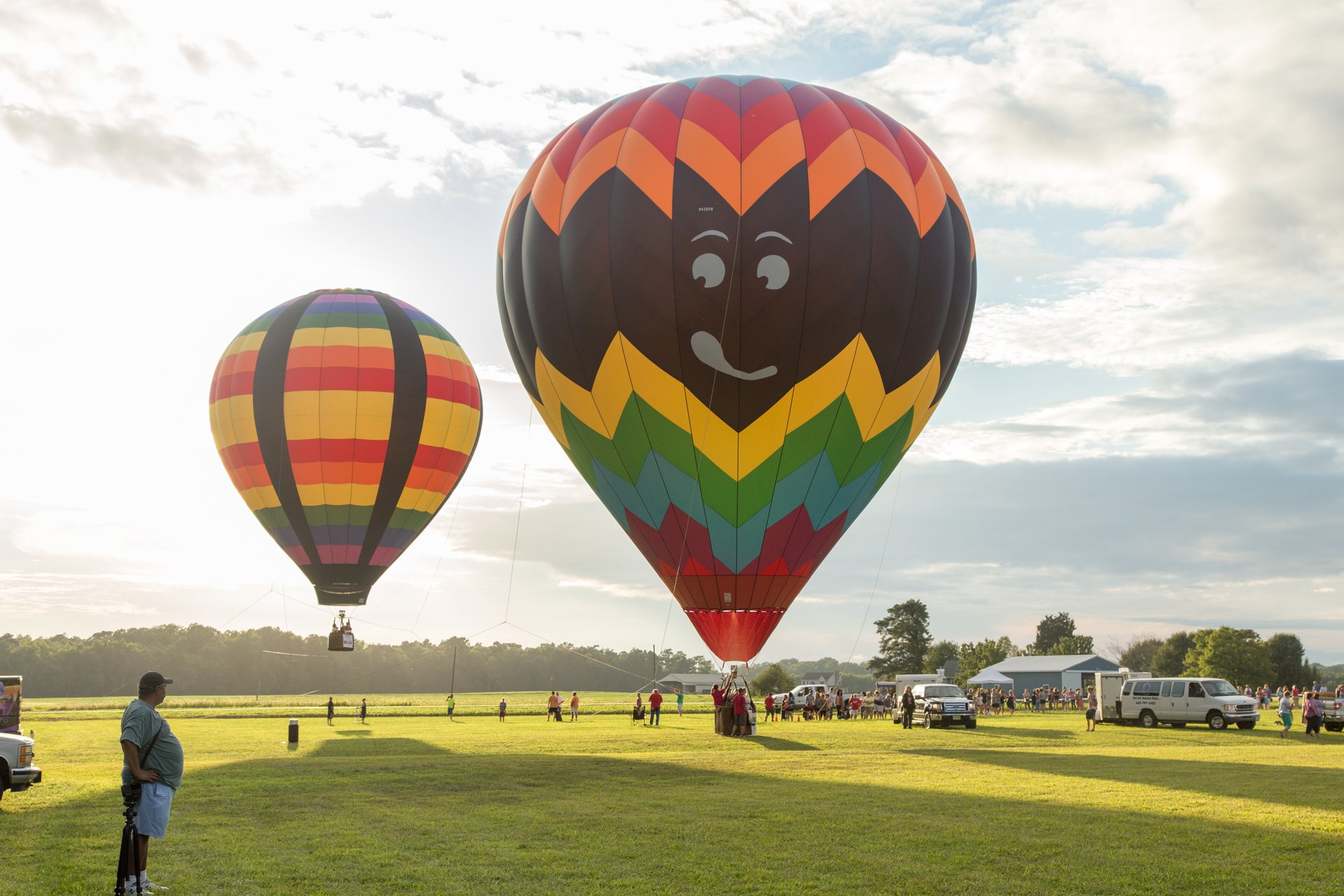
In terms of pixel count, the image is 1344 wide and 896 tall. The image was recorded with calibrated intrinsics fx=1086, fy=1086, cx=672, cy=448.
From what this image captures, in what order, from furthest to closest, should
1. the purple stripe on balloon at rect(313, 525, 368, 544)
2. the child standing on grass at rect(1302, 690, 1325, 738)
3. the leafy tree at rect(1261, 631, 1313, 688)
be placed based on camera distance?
the leafy tree at rect(1261, 631, 1313, 688), the purple stripe on balloon at rect(313, 525, 368, 544), the child standing on grass at rect(1302, 690, 1325, 738)

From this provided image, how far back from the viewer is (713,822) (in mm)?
12188

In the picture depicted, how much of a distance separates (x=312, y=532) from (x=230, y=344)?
22.9 feet

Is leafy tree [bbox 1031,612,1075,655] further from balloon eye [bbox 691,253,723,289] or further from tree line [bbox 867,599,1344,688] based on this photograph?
balloon eye [bbox 691,253,723,289]

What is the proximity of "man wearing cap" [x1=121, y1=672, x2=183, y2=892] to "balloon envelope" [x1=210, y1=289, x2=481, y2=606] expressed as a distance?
85.1 feet

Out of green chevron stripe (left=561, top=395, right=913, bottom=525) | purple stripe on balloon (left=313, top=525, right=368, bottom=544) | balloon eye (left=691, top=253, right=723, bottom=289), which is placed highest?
balloon eye (left=691, top=253, right=723, bottom=289)

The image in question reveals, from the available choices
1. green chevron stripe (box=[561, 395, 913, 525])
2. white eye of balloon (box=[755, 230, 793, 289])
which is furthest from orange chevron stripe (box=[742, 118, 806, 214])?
green chevron stripe (box=[561, 395, 913, 525])

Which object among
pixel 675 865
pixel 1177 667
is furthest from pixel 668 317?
pixel 1177 667

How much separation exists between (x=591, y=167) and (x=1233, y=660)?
6634cm

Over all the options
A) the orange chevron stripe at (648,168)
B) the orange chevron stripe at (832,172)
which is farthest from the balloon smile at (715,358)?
the orange chevron stripe at (832,172)

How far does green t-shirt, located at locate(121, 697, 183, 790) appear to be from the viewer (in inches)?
328

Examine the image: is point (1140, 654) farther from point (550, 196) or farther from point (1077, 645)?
point (550, 196)

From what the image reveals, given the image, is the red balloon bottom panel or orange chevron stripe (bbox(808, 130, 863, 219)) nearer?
orange chevron stripe (bbox(808, 130, 863, 219))

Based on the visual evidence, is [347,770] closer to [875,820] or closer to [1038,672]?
[875,820]

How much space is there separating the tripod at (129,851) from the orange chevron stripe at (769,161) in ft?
49.9
